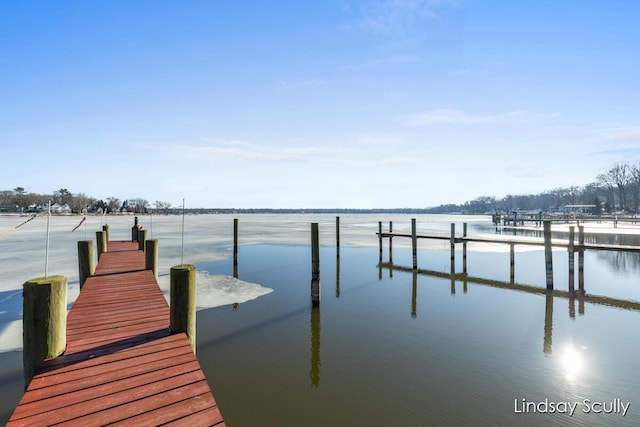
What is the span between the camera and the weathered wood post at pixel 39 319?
14.8ft

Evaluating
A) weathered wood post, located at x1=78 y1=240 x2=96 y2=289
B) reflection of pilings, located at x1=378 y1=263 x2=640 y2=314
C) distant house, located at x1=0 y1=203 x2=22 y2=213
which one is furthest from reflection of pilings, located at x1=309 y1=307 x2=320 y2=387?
distant house, located at x1=0 y1=203 x2=22 y2=213

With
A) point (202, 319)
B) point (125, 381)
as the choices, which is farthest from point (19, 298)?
point (125, 381)

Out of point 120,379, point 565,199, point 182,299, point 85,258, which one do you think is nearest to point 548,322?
point 182,299

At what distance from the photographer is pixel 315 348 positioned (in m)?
8.60

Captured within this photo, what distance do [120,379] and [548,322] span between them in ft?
39.6

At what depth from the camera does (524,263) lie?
2184 centimetres

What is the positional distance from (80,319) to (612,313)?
15998 mm

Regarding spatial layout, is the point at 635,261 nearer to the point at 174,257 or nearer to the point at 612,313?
the point at 612,313

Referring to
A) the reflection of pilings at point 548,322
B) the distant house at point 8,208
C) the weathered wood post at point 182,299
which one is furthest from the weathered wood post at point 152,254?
the distant house at point 8,208

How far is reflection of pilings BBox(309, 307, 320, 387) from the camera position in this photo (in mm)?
7090

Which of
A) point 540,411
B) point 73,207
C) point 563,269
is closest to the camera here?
point 540,411

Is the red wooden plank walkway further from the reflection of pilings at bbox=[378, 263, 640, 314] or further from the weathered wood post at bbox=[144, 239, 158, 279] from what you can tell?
the reflection of pilings at bbox=[378, 263, 640, 314]

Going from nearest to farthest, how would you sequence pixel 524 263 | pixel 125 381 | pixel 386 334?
pixel 125 381
pixel 386 334
pixel 524 263

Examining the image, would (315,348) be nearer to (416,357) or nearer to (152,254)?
(416,357)
